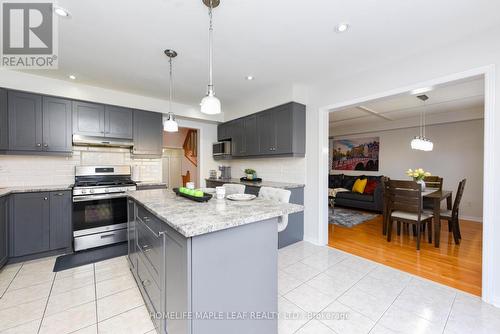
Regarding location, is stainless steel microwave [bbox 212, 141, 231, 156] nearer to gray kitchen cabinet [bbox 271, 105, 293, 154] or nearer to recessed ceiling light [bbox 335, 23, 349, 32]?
gray kitchen cabinet [bbox 271, 105, 293, 154]

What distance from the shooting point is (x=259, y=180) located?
4.01 m

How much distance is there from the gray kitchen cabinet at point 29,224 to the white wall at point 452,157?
7.27 m

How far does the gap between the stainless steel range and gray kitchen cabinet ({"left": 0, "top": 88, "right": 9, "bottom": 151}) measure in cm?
80

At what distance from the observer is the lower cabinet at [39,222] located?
2588mm

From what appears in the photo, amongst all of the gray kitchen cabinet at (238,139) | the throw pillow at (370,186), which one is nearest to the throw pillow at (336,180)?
the throw pillow at (370,186)

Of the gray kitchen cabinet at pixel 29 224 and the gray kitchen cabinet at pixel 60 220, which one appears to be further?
the gray kitchen cabinet at pixel 60 220

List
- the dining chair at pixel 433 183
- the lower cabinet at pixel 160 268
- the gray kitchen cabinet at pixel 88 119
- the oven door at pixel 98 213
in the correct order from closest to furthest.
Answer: the lower cabinet at pixel 160 268
the oven door at pixel 98 213
the gray kitchen cabinet at pixel 88 119
the dining chair at pixel 433 183

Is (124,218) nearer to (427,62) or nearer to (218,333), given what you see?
(218,333)

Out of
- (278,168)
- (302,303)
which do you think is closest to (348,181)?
(278,168)

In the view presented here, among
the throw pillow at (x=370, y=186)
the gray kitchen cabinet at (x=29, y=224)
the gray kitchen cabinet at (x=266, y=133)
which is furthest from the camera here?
the throw pillow at (x=370, y=186)

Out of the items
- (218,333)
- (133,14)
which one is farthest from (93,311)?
(133,14)

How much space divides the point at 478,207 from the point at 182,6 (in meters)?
6.53

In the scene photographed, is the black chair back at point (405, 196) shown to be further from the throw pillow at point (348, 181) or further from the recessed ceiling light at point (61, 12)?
the recessed ceiling light at point (61, 12)

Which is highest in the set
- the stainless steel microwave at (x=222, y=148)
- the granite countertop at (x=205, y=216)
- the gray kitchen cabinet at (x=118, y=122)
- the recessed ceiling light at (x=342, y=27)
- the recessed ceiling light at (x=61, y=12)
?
the recessed ceiling light at (x=61, y=12)
